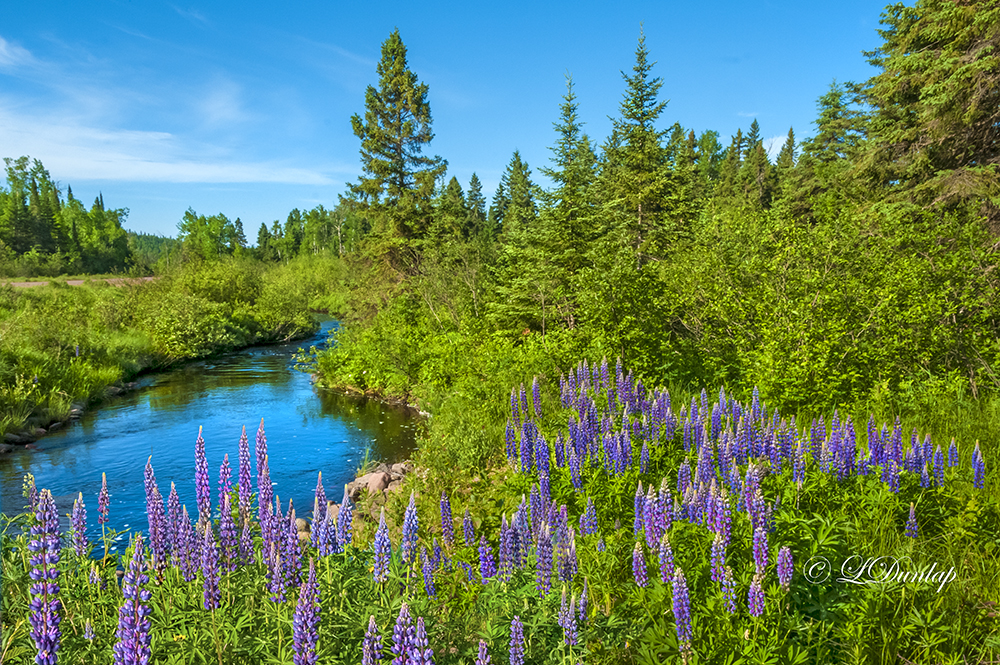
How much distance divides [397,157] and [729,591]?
2830 centimetres

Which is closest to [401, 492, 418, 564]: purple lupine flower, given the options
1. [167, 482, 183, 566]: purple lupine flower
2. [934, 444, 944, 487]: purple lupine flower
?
[167, 482, 183, 566]: purple lupine flower

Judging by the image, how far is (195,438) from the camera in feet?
50.0

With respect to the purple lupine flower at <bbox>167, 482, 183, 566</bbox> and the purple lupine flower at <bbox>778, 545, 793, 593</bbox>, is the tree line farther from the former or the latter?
the purple lupine flower at <bbox>167, 482, 183, 566</bbox>

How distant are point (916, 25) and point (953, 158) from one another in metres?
3.43

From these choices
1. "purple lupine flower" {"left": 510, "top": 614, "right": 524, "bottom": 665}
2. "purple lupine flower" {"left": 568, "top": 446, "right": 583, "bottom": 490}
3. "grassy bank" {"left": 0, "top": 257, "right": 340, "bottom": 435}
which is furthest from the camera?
"grassy bank" {"left": 0, "top": 257, "right": 340, "bottom": 435}

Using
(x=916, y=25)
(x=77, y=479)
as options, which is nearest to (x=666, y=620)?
(x=77, y=479)

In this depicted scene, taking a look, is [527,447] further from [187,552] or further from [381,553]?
[187,552]

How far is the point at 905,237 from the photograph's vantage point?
10.0m

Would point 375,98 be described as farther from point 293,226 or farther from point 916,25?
point 293,226

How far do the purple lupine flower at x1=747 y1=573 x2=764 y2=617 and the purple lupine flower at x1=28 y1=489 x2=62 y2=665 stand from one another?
10.5 ft

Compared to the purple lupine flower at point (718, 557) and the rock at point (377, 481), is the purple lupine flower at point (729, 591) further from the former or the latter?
the rock at point (377, 481)

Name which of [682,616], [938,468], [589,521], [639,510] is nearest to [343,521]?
[589,521]

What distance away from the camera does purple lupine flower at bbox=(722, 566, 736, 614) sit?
3074mm

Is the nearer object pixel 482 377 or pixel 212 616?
pixel 212 616
